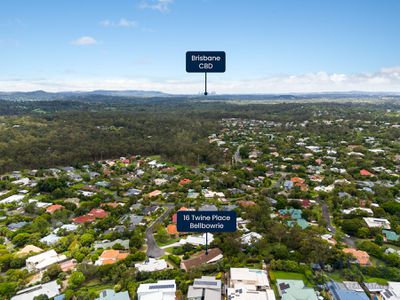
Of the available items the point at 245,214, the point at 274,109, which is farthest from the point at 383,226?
the point at 274,109

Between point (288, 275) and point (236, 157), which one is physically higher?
point (236, 157)

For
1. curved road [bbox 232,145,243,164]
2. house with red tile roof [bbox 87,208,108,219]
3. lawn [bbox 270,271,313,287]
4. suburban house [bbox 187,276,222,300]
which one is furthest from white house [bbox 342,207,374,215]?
house with red tile roof [bbox 87,208,108,219]

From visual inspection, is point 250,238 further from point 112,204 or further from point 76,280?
point 112,204

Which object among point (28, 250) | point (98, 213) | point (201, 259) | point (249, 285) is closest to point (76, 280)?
point (28, 250)

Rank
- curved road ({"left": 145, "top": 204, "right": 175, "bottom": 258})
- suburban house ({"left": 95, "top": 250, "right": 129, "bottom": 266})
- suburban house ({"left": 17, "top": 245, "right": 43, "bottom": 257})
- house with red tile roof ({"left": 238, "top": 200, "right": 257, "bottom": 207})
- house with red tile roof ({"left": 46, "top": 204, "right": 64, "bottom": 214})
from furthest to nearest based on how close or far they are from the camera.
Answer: house with red tile roof ({"left": 46, "top": 204, "right": 64, "bottom": 214})
house with red tile roof ({"left": 238, "top": 200, "right": 257, "bottom": 207})
curved road ({"left": 145, "top": 204, "right": 175, "bottom": 258})
suburban house ({"left": 17, "top": 245, "right": 43, "bottom": 257})
suburban house ({"left": 95, "top": 250, "right": 129, "bottom": 266})

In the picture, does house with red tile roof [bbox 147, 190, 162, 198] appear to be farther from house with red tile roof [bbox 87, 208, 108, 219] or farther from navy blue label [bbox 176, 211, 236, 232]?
navy blue label [bbox 176, 211, 236, 232]

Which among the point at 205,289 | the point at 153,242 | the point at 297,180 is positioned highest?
the point at 297,180
